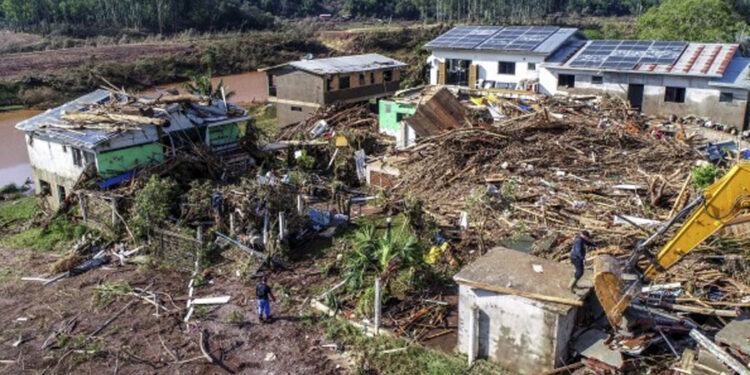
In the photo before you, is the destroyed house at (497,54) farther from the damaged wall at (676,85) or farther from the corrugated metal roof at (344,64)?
the corrugated metal roof at (344,64)

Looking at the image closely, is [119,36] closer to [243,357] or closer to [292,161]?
[292,161]

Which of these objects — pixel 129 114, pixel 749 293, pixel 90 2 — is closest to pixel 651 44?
pixel 749 293

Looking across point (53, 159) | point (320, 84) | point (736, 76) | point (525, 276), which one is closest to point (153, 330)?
point (525, 276)

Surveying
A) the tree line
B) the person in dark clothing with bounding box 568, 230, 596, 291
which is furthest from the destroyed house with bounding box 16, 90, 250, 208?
the tree line

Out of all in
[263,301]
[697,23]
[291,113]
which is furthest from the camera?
[697,23]

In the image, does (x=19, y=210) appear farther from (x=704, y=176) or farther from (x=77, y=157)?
(x=704, y=176)
